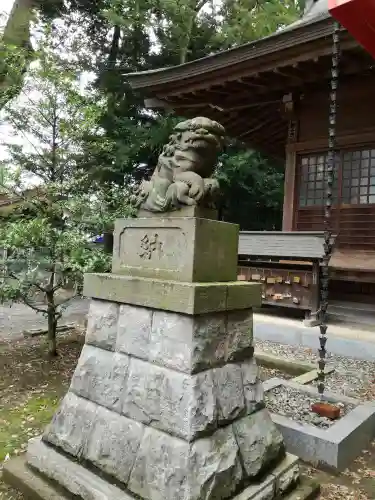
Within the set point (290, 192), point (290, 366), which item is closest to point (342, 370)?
point (290, 366)

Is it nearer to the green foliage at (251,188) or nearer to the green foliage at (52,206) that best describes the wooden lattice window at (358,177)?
the green foliage at (52,206)

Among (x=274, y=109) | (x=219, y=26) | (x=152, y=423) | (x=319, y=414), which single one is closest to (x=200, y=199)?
(x=152, y=423)

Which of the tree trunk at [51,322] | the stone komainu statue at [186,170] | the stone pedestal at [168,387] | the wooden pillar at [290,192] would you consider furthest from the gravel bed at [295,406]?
the wooden pillar at [290,192]

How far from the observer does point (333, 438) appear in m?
2.95

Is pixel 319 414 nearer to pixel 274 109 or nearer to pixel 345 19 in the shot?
pixel 345 19

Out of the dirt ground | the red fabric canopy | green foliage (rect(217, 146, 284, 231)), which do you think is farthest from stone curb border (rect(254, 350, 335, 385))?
green foliage (rect(217, 146, 284, 231))

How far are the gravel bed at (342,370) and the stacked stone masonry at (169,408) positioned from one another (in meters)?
2.29

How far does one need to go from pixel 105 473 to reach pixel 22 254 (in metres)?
3.19

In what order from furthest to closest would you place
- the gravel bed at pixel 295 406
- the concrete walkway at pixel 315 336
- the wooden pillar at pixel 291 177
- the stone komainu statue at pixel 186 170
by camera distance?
1. the wooden pillar at pixel 291 177
2. the concrete walkway at pixel 315 336
3. the gravel bed at pixel 295 406
4. the stone komainu statue at pixel 186 170

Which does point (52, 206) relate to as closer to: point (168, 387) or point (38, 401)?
point (38, 401)

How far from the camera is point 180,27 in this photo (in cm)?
1249

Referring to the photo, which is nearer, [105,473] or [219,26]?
[105,473]

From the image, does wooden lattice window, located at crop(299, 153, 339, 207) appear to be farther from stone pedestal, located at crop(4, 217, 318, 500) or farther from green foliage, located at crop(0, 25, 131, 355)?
stone pedestal, located at crop(4, 217, 318, 500)

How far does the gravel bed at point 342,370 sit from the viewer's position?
14.9 ft
